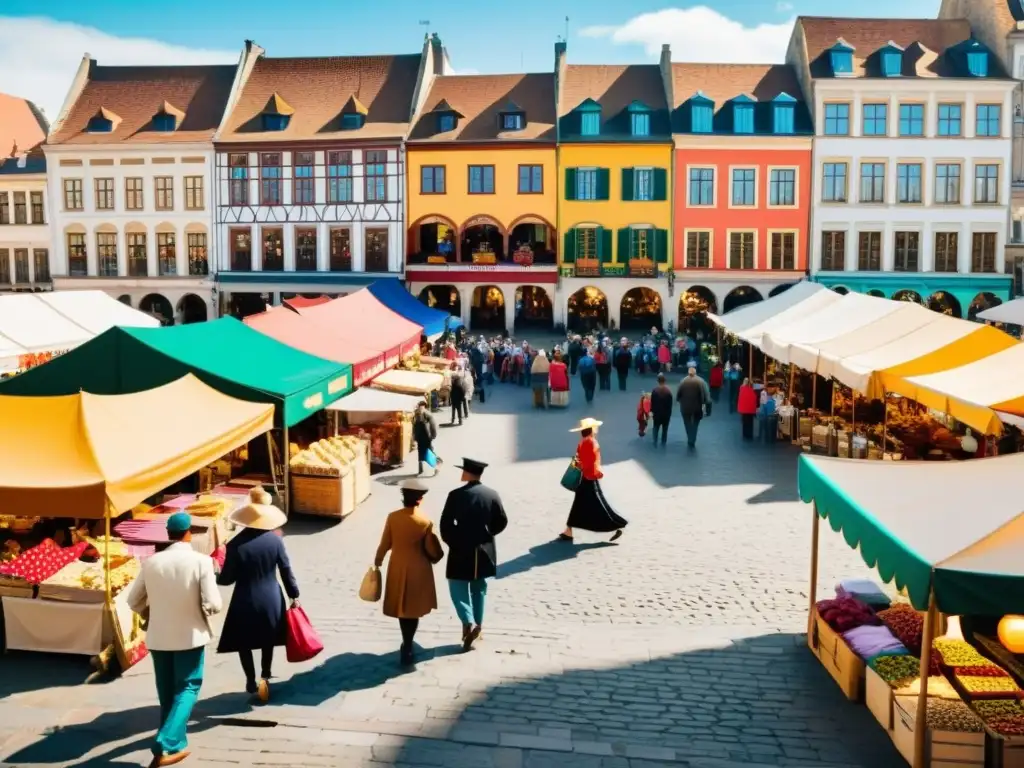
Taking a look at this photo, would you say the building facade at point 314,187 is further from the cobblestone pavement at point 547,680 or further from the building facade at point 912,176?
the cobblestone pavement at point 547,680

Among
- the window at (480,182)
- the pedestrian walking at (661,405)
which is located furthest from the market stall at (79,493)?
the window at (480,182)

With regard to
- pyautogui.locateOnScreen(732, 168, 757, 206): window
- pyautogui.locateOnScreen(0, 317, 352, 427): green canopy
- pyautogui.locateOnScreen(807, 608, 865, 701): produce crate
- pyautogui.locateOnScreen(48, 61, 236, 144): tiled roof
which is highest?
Answer: pyautogui.locateOnScreen(48, 61, 236, 144): tiled roof

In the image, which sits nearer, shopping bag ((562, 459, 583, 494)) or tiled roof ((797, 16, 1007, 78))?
shopping bag ((562, 459, 583, 494))

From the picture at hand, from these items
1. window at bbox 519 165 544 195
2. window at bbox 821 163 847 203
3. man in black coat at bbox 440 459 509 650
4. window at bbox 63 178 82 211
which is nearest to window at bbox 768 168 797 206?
window at bbox 821 163 847 203

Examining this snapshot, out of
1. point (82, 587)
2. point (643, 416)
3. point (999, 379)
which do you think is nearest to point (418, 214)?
point (643, 416)

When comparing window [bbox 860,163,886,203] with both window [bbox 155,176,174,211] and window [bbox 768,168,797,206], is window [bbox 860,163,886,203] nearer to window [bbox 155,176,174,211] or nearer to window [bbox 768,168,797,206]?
window [bbox 768,168,797,206]

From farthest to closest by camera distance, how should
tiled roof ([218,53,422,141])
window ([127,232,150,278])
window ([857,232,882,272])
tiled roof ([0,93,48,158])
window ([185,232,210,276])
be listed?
tiled roof ([0,93,48,158])
window ([127,232,150,278])
window ([185,232,210,276])
tiled roof ([218,53,422,141])
window ([857,232,882,272])

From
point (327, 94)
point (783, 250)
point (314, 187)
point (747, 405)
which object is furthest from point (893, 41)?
point (747, 405)

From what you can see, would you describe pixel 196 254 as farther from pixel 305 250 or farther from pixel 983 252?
pixel 983 252

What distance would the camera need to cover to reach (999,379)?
11.5 metres

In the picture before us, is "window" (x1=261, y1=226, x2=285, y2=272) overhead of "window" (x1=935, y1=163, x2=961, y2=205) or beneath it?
beneath

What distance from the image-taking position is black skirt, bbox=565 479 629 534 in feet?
36.1

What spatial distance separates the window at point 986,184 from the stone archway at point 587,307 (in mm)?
13746

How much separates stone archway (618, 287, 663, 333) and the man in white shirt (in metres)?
33.4
